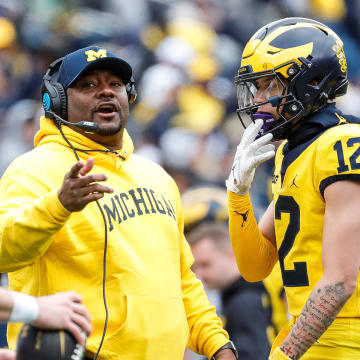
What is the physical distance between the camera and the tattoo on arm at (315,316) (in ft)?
11.5

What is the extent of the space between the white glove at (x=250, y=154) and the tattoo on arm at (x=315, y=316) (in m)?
0.71

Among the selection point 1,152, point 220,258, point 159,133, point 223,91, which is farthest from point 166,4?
A: point 220,258

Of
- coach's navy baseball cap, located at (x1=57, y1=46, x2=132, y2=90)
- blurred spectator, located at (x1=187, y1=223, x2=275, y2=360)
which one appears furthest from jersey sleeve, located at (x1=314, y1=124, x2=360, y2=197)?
blurred spectator, located at (x1=187, y1=223, x2=275, y2=360)

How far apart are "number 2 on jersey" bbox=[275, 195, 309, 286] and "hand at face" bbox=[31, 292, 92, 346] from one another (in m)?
1.04

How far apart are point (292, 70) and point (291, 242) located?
776mm

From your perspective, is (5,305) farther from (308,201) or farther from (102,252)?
(308,201)

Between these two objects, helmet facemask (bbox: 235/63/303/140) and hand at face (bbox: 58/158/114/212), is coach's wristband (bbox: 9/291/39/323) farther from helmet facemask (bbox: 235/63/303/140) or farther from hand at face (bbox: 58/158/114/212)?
helmet facemask (bbox: 235/63/303/140)

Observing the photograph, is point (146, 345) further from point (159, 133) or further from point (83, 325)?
point (159, 133)

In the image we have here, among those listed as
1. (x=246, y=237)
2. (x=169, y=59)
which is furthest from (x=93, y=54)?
(x=169, y=59)

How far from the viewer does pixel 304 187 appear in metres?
3.72

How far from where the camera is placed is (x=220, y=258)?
5852 millimetres

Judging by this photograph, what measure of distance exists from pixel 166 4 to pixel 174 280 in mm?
8260

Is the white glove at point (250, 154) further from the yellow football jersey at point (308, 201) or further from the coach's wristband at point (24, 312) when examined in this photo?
the coach's wristband at point (24, 312)

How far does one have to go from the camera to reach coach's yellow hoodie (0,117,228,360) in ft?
12.4
